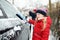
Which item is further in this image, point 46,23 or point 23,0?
point 23,0

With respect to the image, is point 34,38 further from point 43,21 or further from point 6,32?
point 6,32

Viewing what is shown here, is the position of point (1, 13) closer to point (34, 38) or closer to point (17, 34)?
point (17, 34)

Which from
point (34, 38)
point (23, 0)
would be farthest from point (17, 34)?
point (23, 0)

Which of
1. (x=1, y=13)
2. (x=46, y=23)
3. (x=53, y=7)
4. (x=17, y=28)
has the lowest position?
(x=53, y=7)

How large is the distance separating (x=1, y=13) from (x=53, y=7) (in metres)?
6.52

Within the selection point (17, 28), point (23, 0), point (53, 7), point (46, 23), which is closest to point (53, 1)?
point (53, 7)

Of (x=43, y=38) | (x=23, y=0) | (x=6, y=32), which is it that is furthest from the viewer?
(x=23, y=0)

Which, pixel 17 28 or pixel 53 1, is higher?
pixel 17 28

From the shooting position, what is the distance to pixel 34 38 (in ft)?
14.2

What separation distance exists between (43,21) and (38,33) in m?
0.24

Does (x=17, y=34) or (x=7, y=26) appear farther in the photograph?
(x=17, y=34)

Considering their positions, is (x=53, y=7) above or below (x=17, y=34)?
below

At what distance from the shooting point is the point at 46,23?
172 inches

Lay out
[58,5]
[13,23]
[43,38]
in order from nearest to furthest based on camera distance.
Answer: [13,23] < [43,38] < [58,5]
